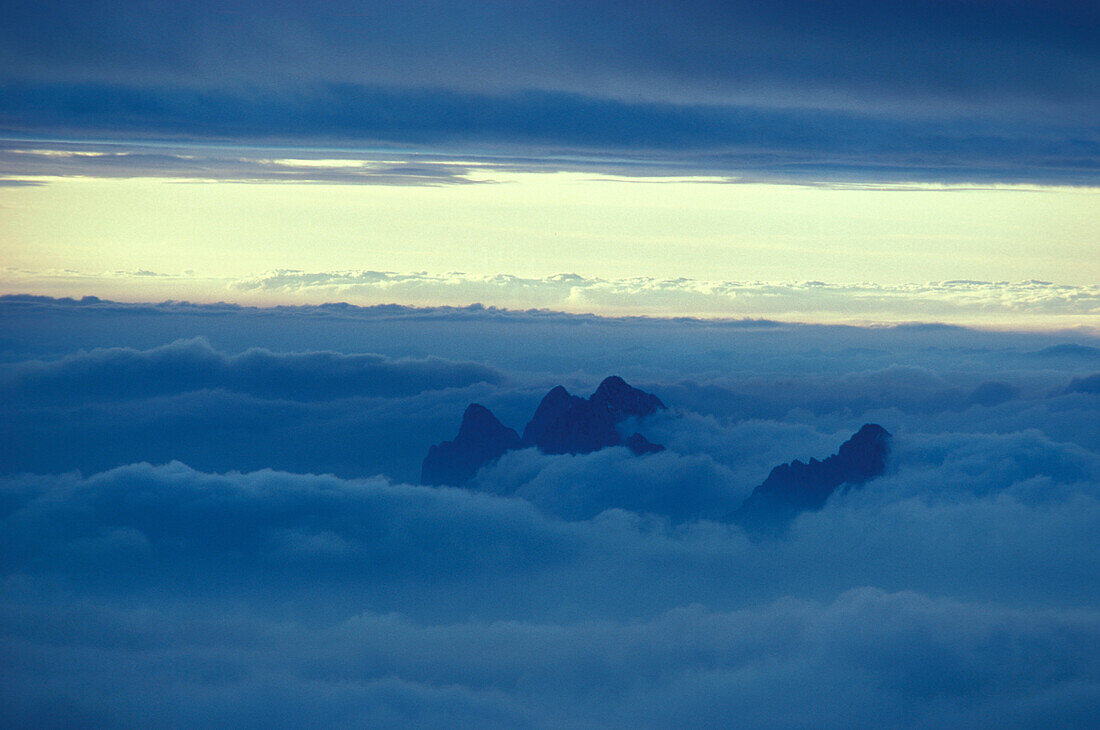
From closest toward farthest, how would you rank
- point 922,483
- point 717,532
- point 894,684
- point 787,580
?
point 894,684 < point 787,580 < point 922,483 < point 717,532

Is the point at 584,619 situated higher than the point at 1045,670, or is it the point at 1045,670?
the point at 1045,670

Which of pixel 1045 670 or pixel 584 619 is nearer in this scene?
pixel 1045 670

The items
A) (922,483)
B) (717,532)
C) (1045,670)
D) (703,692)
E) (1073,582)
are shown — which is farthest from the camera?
(717,532)

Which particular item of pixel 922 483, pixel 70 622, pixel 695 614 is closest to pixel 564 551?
pixel 695 614

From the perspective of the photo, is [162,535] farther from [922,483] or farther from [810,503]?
[922,483]

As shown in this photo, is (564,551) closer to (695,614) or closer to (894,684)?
(695,614)

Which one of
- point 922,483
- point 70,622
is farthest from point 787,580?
point 70,622
